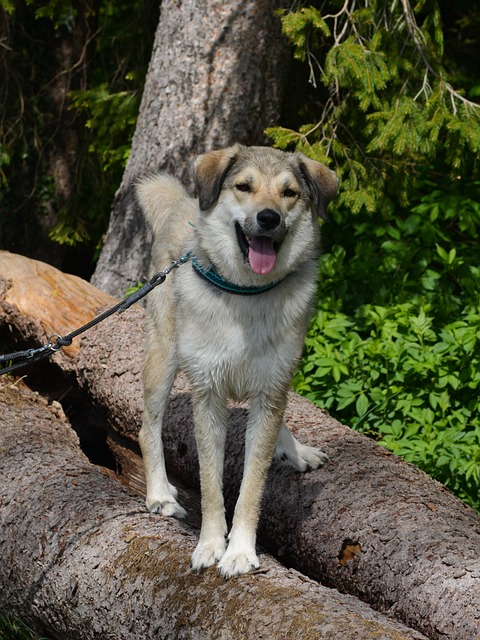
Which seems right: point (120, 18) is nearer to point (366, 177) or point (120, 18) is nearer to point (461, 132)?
point (366, 177)

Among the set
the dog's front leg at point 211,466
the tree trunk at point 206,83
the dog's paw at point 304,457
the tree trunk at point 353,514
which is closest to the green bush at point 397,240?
the tree trunk at point 206,83

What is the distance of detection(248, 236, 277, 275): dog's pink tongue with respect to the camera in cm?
362

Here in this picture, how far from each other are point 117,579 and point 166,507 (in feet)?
2.38

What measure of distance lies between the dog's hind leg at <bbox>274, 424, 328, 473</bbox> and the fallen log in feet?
2.33

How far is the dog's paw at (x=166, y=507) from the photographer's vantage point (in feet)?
13.9

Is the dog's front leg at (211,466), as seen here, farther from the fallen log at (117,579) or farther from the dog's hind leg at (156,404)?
the dog's hind leg at (156,404)

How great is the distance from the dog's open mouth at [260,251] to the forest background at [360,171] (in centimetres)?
210

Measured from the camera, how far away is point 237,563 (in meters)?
3.48

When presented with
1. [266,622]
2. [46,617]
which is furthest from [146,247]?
[266,622]

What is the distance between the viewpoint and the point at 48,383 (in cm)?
602

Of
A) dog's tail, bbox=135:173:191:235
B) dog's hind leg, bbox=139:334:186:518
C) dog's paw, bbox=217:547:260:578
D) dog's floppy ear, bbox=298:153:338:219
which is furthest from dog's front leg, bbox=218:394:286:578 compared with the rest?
dog's tail, bbox=135:173:191:235

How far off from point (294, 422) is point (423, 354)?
1494mm

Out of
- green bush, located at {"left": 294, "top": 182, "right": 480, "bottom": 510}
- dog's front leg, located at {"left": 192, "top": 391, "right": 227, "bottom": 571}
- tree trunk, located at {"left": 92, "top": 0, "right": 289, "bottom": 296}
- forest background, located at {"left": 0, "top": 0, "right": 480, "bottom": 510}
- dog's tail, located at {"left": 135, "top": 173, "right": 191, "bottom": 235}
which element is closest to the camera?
dog's front leg, located at {"left": 192, "top": 391, "right": 227, "bottom": 571}

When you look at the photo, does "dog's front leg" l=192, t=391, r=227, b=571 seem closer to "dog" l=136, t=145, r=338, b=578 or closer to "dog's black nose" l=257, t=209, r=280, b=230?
"dog" l=136, t=145, r=338, b=578
